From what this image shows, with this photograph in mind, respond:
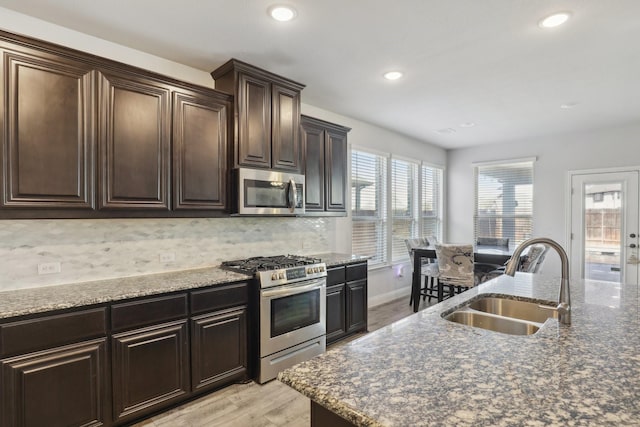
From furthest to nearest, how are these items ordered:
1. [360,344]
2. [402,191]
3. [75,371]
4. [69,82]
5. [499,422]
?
[402,191]
[69,82]
[75,371]
[360,344]
[499,422]

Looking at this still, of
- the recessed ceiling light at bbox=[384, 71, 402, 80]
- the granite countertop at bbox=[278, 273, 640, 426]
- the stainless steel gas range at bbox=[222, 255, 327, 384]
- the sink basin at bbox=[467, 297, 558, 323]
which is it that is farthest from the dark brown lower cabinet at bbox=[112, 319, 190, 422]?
the recessed ceiling light at bbox=[384, 71, 402, 80]

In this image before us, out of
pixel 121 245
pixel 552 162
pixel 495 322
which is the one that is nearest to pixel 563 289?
pixel 495 322

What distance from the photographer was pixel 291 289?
290cm

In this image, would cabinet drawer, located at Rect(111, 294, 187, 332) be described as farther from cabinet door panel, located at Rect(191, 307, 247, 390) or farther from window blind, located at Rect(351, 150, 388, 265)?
window blind, located at Rect(351, 150, 388, 265)

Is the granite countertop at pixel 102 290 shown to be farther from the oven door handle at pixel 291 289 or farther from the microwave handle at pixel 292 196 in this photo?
the microwave handle at pixel 292 196

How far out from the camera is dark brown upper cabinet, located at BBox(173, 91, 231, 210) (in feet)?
8.59

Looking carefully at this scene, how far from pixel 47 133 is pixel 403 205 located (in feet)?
15.3

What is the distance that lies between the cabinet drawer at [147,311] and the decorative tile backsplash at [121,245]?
57cm

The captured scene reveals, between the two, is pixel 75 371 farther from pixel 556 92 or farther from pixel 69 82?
pixel 556 92

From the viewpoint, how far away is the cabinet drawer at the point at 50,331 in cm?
177

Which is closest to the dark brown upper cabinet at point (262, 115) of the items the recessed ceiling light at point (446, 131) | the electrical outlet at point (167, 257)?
the electrical outlet at point (167, 257)

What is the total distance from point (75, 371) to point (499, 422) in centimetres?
220


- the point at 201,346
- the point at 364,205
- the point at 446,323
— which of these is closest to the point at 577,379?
the point at 446,323

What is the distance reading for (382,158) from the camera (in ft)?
17.0
